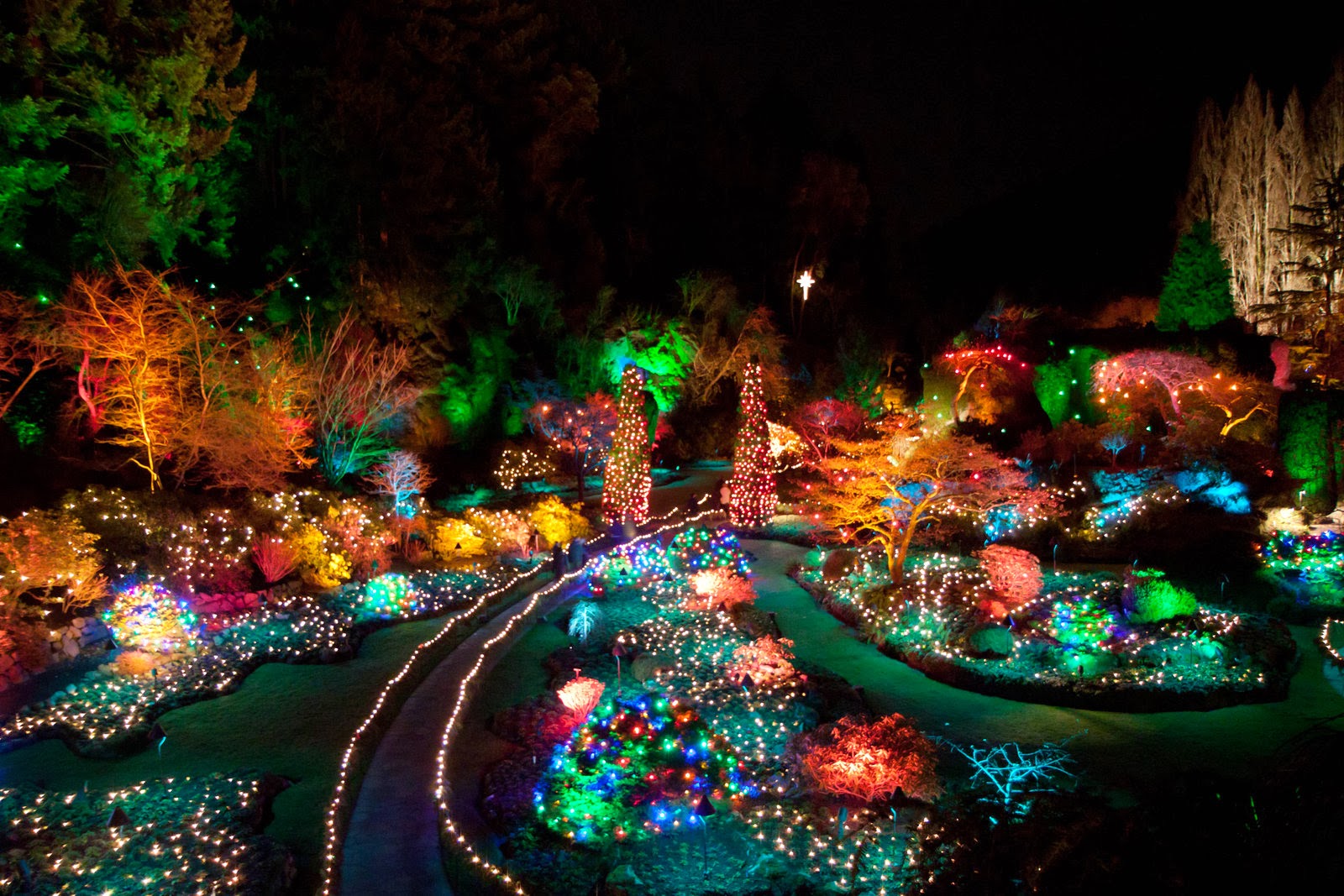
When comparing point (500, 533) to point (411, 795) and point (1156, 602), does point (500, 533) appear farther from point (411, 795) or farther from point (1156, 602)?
point (1156, 602)

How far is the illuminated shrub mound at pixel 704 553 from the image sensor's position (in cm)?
1761

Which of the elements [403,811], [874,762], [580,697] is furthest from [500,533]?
[874,762]

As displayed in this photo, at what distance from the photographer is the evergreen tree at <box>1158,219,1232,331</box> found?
90.8 feet

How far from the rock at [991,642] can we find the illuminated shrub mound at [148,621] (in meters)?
12.1

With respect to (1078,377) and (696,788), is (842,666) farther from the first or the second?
(1078,377)

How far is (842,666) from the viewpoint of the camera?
12516 millimetres

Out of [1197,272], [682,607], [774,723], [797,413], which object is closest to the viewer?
[774,723]

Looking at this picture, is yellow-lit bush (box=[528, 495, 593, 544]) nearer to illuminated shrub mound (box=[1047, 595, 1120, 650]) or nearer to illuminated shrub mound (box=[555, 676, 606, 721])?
illuminated shrub mound (box=[555, 676, 606, 721])

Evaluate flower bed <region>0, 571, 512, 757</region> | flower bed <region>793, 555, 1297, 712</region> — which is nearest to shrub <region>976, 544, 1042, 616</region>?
flower bed <region>793, 555, 1297, 712</region>

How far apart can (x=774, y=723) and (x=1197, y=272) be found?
26.5 m

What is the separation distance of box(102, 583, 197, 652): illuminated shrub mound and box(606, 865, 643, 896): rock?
862cm

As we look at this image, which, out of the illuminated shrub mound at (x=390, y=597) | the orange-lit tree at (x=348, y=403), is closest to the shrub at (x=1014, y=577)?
the illuminated shrub mound at (x=390, y=597)

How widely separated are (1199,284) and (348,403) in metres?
28.2

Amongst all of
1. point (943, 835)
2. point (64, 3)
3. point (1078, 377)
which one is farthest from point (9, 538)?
point (1078, 377)
